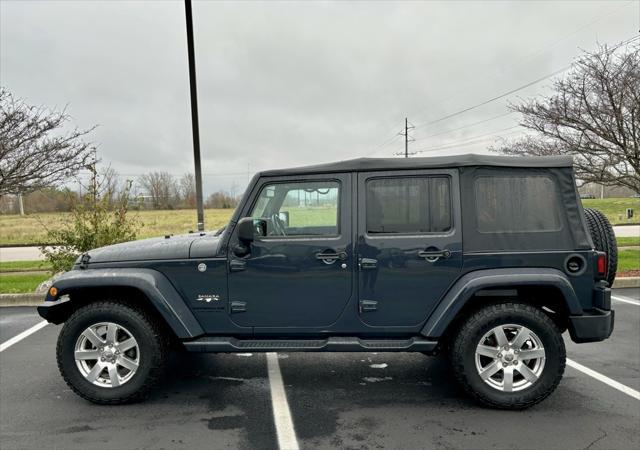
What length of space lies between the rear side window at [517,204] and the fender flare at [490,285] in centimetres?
35

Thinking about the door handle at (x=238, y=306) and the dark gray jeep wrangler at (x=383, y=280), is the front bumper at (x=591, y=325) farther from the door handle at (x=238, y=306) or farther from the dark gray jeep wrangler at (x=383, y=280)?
the door handle at (x=238, y=306)

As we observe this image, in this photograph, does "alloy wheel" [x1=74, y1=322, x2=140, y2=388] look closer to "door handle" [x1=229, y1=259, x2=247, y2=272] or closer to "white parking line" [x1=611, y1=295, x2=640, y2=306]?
"door handle" [x1=229, y1=259, x2=247, y2=272]

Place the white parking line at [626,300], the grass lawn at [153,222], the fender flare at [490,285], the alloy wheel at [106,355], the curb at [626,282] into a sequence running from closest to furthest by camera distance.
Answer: the fender flare at [490,285] → the alloy wheel at [106,355] → the white parking line at [626,300] → the curb at [626,282] → the grass lawn at [153,222]

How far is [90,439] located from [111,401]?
0.49m

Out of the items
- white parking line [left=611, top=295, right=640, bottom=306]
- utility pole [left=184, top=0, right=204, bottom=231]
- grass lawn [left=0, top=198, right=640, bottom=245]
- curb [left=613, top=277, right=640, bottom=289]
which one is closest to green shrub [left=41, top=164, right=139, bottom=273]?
grass lawn [left=0, top=198, right=640, bottom=245]

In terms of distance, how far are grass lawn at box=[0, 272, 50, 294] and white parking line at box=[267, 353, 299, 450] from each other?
5.99 meters

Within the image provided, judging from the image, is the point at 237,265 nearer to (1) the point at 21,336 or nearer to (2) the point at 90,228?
(1) the point at 21,336

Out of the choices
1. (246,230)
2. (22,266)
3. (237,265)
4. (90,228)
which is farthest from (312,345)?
(22,266)

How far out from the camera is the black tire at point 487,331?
10.7 ft

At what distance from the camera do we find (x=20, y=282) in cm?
849

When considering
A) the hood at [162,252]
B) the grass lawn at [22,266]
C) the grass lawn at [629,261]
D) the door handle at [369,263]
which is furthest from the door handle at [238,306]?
the grass lawn at [22,266]

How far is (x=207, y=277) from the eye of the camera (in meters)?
3.45

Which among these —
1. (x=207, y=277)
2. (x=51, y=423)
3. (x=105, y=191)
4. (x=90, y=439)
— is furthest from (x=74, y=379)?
(x=105, y=191)

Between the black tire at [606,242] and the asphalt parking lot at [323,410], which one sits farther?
the black tire at [606,242]
